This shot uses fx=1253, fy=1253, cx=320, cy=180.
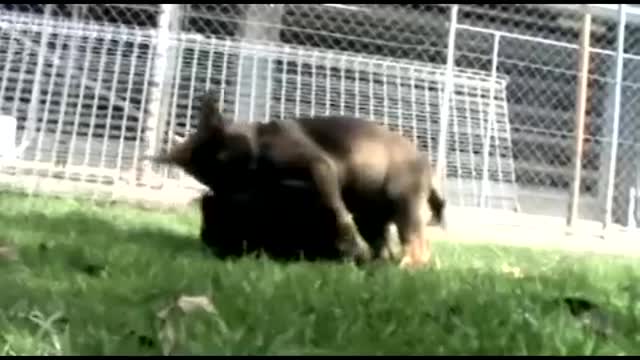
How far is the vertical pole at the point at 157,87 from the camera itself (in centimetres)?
905

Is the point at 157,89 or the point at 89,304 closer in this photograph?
the point at 89,304

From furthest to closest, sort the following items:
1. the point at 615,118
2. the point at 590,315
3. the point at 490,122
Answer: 1. the point at 490,122
2. the point at 615,118
3. the point at 590,315

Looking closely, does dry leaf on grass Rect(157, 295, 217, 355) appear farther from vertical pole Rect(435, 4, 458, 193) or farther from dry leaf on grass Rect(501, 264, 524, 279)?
vertical pole Rect(435, 4, 458, 193)

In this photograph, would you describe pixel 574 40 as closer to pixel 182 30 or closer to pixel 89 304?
pixel 182 30

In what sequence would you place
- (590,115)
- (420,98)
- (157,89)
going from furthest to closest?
1. (590,115)
2. (420,98)
3. (157,89)

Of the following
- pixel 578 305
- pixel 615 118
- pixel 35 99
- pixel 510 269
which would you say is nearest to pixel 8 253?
Result: pixel 578 305

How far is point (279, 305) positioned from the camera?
11.2 ft

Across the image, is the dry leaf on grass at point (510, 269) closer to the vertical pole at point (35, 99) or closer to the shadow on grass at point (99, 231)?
the shadow on grass at point (99, 231)

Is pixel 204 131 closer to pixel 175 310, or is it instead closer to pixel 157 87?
pixel 175 310

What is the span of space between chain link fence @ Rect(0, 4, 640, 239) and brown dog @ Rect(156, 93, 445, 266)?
122 inches

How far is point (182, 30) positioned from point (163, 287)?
22.1 ft

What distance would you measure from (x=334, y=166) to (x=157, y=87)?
4.25m

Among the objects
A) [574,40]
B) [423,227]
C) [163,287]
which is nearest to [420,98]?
[574,40]

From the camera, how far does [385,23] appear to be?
37.4 feet
